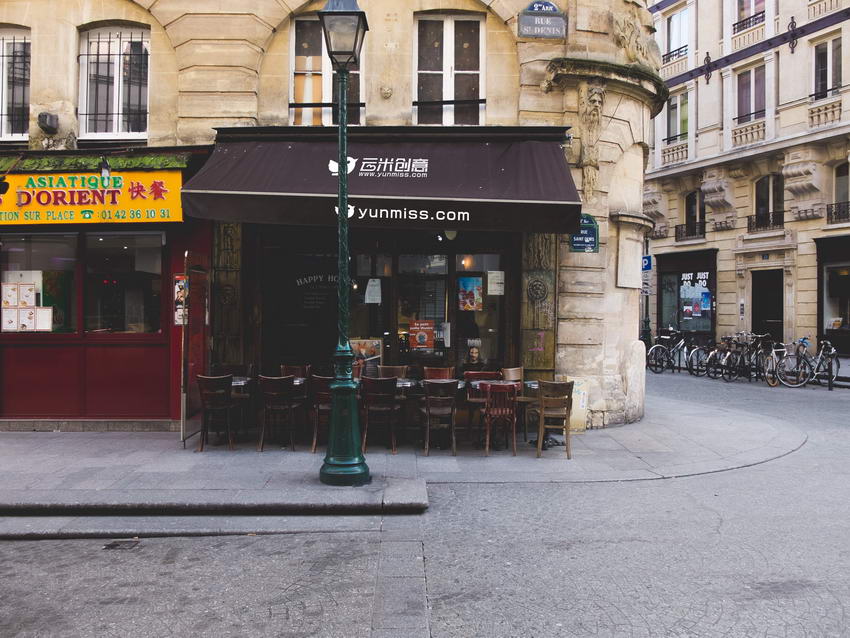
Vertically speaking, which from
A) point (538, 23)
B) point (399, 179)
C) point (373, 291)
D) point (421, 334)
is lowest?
point (421, 334)

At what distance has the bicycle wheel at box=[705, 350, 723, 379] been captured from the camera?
62.7 feet

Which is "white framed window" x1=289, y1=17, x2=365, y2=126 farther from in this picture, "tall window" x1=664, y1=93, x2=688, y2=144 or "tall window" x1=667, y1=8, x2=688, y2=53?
"tall window" x1=667, y1=8, x2=688, y2=53

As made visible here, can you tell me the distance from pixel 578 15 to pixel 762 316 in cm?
2013

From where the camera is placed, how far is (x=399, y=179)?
29.1ft

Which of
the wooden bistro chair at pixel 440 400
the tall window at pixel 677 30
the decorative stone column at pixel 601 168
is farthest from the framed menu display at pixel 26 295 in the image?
the tall window at pixel 677 30

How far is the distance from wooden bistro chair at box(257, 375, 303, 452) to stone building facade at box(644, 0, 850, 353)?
2191 cm

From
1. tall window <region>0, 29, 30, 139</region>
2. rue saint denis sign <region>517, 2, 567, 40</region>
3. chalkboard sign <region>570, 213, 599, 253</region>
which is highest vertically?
rue saint denis sign <region>517, 2, 567, 40</region>

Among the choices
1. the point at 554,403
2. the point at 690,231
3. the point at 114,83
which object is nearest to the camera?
the point at 554,403

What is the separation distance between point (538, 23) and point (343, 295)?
6.02m

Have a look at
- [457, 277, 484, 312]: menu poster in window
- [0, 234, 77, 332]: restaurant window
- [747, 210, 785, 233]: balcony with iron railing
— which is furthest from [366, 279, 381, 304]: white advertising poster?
[747, 210, 785, 233]: balcony with iron railing

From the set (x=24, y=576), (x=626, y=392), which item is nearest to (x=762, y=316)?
(x=626, y=392)

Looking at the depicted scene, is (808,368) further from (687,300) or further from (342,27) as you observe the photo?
(342,27)

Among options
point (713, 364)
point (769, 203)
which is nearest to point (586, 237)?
point (713, 364)

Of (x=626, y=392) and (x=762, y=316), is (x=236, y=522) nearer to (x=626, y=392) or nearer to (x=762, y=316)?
(x=626, y=392)
